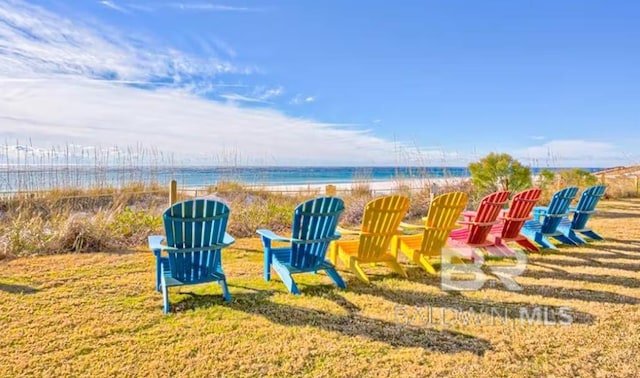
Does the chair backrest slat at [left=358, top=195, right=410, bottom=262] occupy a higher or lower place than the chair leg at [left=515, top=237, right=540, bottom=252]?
higher

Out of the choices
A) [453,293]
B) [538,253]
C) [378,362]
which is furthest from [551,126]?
[378,362]

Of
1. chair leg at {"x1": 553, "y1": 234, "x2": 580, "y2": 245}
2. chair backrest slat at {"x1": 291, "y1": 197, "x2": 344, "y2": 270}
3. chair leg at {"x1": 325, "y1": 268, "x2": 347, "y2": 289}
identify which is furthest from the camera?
chair leg at {"x1": 553, "y1": 234, "x2": 580, "y2": 245}

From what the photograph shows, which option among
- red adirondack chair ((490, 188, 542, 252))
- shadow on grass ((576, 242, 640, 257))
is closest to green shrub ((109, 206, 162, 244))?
red adirondack chair ((490, 188, 542, 252))

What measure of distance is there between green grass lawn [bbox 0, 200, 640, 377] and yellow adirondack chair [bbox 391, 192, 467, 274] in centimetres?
22

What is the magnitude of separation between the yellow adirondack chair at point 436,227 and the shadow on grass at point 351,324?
4.21 feet

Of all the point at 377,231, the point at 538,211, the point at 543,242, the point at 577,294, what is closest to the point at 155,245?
the point at 377,231

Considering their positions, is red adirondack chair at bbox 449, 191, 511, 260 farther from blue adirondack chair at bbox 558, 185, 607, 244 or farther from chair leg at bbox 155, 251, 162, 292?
chair leg at bbox 155, 251, 162, 292

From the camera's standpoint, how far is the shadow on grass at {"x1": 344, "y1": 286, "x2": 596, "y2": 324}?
299 cm

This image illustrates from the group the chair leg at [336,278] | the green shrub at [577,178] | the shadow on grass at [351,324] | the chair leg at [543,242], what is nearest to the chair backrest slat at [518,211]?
the chair leg at [543,242]

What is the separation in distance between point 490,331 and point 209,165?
860 centimetres

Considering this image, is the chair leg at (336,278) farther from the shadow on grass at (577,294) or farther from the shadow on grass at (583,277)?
the shadow on grass at (583,277)

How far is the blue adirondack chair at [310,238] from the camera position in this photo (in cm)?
343

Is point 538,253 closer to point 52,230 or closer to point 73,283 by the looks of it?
point 73,283

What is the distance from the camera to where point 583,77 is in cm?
1277
